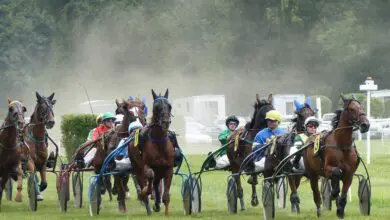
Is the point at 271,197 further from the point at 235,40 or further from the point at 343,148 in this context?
the point at 235,40

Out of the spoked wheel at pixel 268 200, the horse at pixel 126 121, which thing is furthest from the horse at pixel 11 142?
the spoked wheel at pixel 268 200

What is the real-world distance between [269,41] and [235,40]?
6.31 feet

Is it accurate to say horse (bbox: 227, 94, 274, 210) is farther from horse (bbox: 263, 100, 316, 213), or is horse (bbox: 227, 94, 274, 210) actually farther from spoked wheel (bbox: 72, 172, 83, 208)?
spoked wheel (bbox: 72, 172, 83, 208)

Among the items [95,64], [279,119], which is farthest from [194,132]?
[279,119]

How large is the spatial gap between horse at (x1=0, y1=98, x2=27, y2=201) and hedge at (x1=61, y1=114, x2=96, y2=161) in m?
14.8

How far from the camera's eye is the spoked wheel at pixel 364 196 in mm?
14656

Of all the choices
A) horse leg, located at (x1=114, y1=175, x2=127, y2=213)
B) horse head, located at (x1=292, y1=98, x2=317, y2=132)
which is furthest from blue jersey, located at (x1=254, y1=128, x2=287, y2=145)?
horse leg, located at (x1=114, y1=175, x2=127, y2=213)

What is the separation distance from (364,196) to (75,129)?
725 inches

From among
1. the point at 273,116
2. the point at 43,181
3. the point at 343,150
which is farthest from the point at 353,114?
the point at 43,181

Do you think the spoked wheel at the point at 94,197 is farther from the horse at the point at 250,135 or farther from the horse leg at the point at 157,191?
the horse at the point at 250,135

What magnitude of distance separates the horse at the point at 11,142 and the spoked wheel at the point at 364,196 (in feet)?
17.9

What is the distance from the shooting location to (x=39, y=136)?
60.8ft

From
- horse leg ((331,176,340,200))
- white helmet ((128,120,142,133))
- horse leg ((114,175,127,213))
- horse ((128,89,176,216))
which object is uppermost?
white helmet ((128,120,142,133))

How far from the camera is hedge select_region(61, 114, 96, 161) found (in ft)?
105
